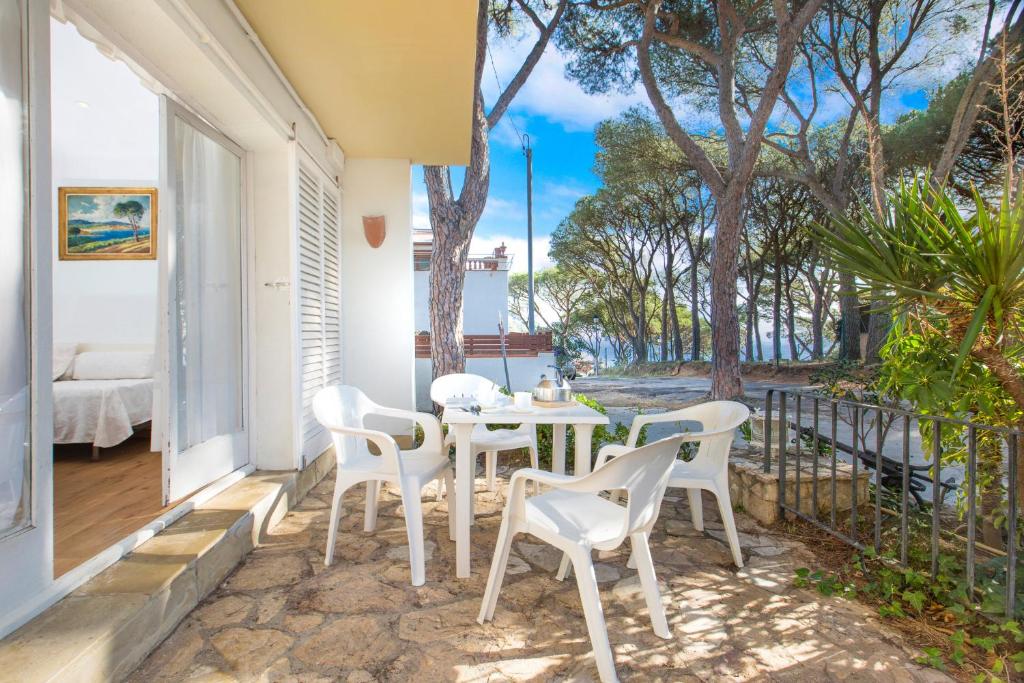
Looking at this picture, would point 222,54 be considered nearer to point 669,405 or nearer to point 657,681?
point 657,681

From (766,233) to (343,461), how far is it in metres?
15.1

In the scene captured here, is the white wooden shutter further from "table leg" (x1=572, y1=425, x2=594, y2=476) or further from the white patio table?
"table leg" (x1=572, y1=425, x2=594, y2=476)

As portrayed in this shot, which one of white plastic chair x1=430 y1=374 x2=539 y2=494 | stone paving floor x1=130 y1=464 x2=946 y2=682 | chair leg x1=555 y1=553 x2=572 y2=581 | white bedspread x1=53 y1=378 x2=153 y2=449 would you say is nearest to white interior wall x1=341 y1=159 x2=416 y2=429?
white plastic chair x1=430 y1=374 x2=539 y2=494

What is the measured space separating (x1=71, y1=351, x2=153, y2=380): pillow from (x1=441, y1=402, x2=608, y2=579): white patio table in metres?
2.94

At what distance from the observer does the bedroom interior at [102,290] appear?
2.90 metres

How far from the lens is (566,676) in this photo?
160 cm

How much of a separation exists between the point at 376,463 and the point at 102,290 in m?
3.78

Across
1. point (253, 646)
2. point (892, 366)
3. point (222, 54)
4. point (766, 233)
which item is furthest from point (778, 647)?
point (766, 233)

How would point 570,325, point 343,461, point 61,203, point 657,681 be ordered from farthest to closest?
1. point 570,325
2. point 61,203
3. point 343,461
4. point 657,681

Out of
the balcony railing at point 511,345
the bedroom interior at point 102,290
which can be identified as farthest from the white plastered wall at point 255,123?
the balcony railing at point 511,345

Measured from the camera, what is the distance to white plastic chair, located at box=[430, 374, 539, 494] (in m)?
2.89

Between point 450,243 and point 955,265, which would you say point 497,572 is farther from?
point 450,243

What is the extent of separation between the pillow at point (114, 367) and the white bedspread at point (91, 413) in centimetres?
37

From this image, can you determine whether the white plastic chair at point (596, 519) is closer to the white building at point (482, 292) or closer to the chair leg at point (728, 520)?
the chair leg at point (728, 520)
